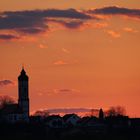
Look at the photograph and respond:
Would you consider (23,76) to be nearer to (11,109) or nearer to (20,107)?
(20,107)

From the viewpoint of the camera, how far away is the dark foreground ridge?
425 ft

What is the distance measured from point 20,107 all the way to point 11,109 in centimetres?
273

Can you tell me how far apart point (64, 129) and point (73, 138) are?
2397cm

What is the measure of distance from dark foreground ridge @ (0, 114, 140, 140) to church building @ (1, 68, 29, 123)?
2.03m

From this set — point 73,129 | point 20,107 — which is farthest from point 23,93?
point 73,129

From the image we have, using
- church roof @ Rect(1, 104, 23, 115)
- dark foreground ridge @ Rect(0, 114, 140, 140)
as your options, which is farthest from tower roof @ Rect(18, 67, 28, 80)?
dark foreground ridge @ Rect(0, 114, 140, 140)

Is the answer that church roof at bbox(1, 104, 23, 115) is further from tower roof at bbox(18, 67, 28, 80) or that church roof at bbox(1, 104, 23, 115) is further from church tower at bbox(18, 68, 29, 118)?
tower roof at bbox(18, 67, 28, 80)

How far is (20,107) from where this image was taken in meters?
174

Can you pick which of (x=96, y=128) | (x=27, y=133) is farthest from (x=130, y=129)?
(x=27, y=133)

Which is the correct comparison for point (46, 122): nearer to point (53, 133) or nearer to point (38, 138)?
point (53, 133)

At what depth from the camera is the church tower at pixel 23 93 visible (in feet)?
570

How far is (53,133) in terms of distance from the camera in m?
140

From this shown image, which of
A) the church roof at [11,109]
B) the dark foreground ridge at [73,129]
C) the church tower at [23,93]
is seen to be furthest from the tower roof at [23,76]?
the dark foreground ridge at [73,129]

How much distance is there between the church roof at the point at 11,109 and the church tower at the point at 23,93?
879mm
